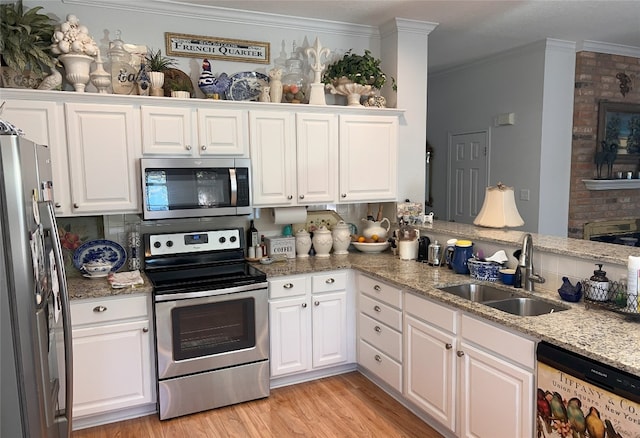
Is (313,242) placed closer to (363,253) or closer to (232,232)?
(363,253)

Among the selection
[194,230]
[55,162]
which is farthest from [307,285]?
[55,162]

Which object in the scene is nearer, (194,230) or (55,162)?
(55,162)

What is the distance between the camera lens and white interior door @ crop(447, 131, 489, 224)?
561cm

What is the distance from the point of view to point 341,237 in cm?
393

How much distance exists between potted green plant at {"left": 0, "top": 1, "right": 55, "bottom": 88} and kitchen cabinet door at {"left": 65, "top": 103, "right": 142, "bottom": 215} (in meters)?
0.34

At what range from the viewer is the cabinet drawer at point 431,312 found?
260 cm

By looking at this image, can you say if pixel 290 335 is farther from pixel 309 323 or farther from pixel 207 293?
pixel 207 293

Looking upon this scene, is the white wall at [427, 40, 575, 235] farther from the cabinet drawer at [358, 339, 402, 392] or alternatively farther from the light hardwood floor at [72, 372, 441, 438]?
the light hardwood floor at [72, 372, 441, 438]

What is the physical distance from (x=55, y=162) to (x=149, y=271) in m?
0.91

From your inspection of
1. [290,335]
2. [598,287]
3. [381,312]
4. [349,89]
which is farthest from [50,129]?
[598,287]

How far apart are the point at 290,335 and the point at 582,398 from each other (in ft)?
6.34

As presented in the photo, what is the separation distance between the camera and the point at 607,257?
243 cm

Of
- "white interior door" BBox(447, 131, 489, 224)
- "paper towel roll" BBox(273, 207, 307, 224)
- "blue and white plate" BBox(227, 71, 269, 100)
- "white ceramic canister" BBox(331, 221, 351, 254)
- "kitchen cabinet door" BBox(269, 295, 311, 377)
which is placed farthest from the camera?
"white interior door" BBox(447, 131, 489, 224)

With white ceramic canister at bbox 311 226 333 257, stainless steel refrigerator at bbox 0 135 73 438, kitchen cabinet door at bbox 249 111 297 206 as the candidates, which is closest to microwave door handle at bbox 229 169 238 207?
kitchen cabinet door at bbox 249 111 297 206
